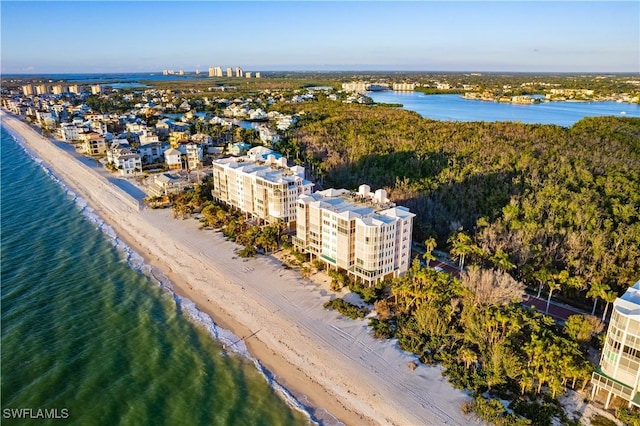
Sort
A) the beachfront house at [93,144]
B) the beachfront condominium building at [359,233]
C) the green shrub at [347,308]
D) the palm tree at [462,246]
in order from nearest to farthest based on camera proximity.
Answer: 1. the green shrub at [347,308]
2. the beachfront condominium building at [359,233]
3. the palm tree at [462,246]
4. the beachfront house at [93,144]

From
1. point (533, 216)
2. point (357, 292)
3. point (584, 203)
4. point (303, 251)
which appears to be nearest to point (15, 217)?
point (303, 251)

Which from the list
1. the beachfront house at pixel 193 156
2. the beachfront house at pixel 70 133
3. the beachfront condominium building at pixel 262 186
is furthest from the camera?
the beachfront house at pixel 70 133

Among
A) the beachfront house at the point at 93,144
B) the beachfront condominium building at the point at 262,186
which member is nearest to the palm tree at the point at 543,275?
the beachfront condominium building at the point at 262,186

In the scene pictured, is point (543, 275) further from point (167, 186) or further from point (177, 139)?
point (177, 139)

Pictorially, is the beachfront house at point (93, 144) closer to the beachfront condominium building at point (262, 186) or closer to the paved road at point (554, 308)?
the beachfront condominium building at point (262, 186)

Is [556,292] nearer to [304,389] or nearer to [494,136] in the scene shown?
[304,389]

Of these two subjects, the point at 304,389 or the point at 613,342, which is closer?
the point at 613,342
